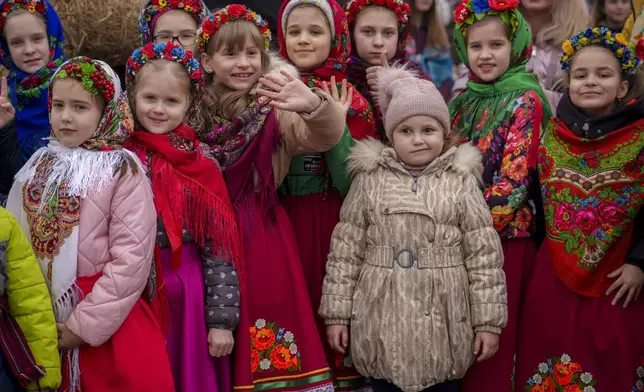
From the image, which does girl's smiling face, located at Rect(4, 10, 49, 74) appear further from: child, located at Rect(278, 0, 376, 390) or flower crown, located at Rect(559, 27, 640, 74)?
flower crown, located at Rect(559, 27, 640, 74)

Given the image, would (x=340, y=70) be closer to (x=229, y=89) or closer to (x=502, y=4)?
(x=229, y=89)

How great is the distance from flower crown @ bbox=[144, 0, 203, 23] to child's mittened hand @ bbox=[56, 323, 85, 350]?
1908 millimetres

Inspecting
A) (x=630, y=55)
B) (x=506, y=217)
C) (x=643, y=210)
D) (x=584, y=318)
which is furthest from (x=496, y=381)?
(x=630, y=55)

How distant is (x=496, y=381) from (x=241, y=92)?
5.86 ft

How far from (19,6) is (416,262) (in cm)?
245

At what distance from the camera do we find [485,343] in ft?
11.8

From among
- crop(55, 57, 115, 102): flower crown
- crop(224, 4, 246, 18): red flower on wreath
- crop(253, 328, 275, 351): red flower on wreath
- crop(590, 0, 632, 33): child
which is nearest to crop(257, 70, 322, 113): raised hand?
crop(224, 4, 246, 18): red flower on wreath

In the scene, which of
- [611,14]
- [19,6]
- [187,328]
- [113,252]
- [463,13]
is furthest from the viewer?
[611,14]

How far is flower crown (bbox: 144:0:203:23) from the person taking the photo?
175 inches

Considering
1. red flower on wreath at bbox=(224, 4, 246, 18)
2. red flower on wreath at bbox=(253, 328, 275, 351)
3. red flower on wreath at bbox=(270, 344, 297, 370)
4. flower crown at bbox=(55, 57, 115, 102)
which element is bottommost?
red flower on wreath at bbox=(270, 344, 297, 370)

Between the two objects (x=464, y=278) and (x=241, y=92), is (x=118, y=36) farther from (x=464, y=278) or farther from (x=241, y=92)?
(x=464, y=278)

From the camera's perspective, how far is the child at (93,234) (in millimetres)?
3193

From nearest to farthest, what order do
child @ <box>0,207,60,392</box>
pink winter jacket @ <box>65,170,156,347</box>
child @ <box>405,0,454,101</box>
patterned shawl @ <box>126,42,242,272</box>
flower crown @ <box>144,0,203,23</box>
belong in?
child @ <box>0,207,60,392</box> → pink winter jacket @ <box>65,170,156,347</box> → patterned shawl @ <box>126,42,242,272</box> → flower crown @ <box>144,0,203,23</box> → child @ <box>405,0,454,101</box>

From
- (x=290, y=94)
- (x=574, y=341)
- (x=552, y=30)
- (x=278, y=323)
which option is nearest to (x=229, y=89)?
(x=290, y=94)
